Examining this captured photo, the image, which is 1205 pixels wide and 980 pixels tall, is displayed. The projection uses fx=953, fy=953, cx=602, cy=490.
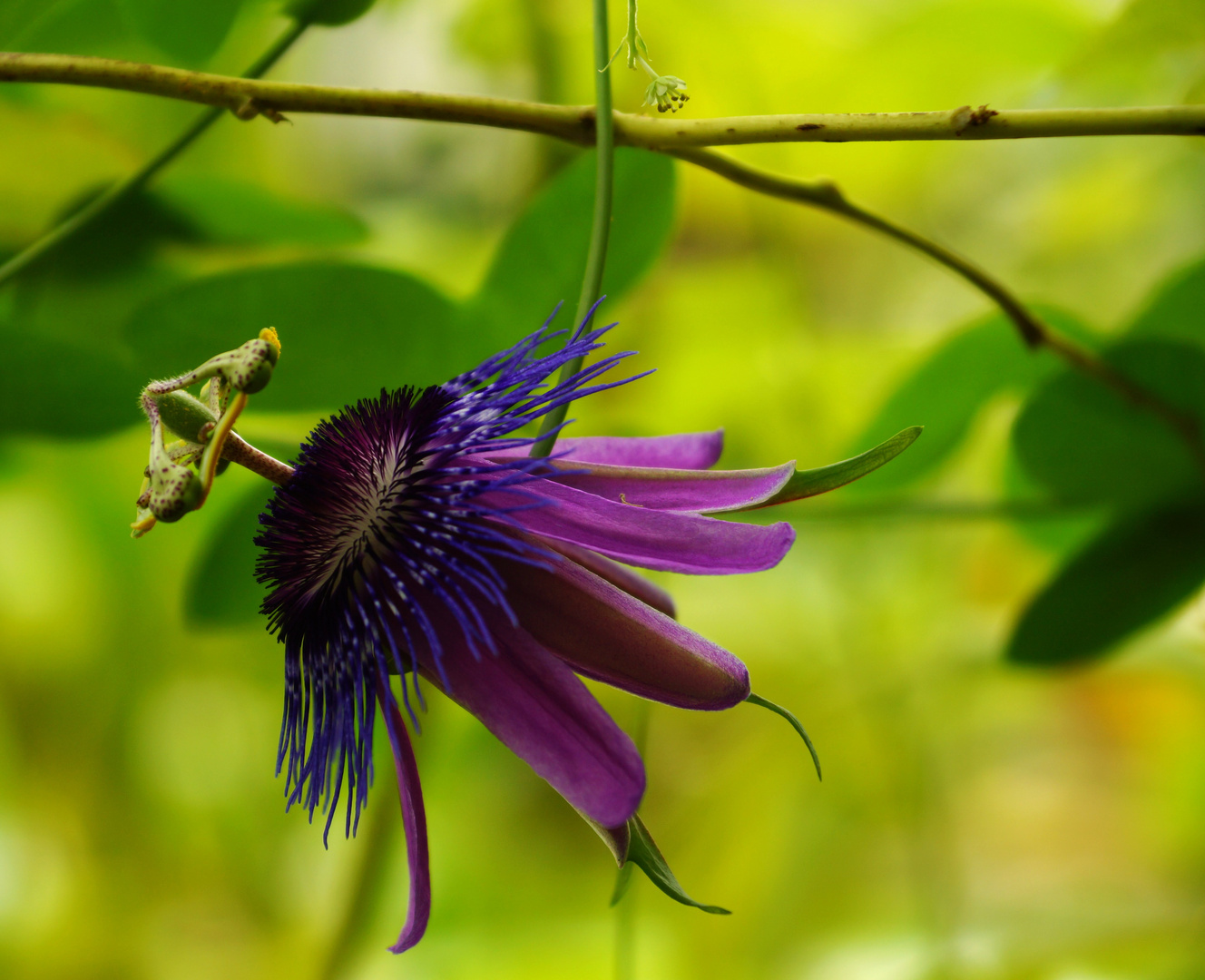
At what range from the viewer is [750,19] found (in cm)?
98

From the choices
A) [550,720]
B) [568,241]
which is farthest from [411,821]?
[568,241]

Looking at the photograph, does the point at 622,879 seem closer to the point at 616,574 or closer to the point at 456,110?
the point at 616,574

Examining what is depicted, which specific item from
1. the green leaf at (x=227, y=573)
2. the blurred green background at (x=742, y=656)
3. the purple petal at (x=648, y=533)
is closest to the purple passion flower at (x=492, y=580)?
the purple petal at (x=648, y=533)

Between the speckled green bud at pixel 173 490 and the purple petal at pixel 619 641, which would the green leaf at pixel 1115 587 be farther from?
the speckled green bud at pixel 173 490

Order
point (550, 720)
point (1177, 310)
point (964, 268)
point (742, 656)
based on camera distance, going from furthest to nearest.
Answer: point (742, 656) < point (1177, 310) < point (964, 268) < point (550, 720)

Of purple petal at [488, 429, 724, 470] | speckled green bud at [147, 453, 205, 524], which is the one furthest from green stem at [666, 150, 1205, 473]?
speckled green bud at [147, 453, 205, 524]

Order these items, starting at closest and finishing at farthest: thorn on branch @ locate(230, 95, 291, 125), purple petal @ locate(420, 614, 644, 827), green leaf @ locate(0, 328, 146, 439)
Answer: purple petal @ locate(420, 614, 644, 827), thorn on branch @ locate(230, 95, 291, 125), green leaf @ locate(0, 328, 146, 439)

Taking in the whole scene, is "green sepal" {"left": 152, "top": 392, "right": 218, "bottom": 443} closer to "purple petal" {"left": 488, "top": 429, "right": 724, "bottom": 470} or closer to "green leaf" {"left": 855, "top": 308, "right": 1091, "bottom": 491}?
"purple petal" {"left": 488, "top": 429, "right": 724, "bottom": 470}

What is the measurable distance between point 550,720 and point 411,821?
6 cm

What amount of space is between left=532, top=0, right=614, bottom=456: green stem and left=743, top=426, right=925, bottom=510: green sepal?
0.21 feet

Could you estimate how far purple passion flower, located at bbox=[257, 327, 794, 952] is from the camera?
0.85 ft

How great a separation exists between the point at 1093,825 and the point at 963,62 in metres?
0.82

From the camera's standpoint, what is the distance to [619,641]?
0.27 metres

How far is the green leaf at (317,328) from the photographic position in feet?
1.39
